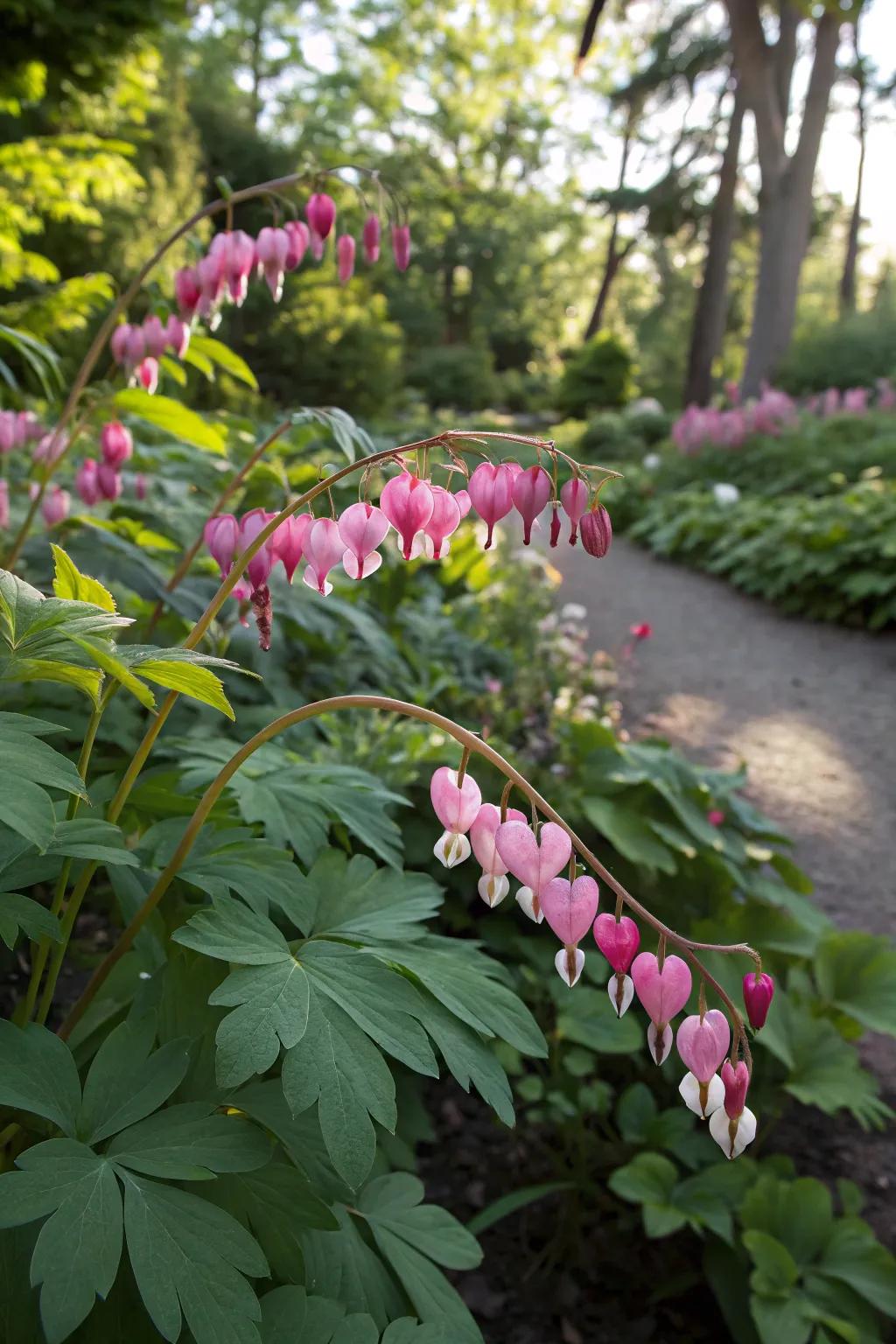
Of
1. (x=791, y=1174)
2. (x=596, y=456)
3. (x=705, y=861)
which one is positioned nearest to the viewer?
(x=791, y=1174)

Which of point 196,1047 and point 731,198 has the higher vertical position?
point 731,198

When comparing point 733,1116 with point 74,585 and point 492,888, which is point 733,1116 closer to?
point 492,888

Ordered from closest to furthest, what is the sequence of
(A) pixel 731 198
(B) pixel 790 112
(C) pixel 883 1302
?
(C) pixel 883 1302 < (B) pixel 790 112 < (A) pixel 731 198

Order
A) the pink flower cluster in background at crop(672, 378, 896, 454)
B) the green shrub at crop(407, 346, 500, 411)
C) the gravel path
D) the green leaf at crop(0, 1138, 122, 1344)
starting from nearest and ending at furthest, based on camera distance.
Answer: the green leaf at crop(0, 1138, 122, 1344) < the gravel path < the pink flower cluster in background at crop(672, 378, 896, 454) < the green shrub at crop(407, 346, 500, 411)

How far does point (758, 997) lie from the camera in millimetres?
954

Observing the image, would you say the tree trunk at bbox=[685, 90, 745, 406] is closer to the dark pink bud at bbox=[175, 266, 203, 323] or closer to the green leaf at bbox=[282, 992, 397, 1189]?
the dark pink bud at bbox=[175, 266, 203, 323]

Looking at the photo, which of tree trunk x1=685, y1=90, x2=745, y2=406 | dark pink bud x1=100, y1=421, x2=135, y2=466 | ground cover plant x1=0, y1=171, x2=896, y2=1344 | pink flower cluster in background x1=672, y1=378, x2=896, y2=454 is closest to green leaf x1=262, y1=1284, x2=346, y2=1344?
ground cover plant x1=0, y1=171, x2=896, y2=1344

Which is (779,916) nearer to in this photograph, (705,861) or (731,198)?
(705,861)

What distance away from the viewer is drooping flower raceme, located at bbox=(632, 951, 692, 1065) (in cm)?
96

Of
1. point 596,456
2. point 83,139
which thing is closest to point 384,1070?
point 83,139

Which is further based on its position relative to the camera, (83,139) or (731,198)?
(731,198)

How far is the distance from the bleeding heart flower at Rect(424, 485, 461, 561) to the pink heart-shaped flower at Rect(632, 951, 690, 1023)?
0.51 meters

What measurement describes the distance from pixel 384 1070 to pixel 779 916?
6.33 feet

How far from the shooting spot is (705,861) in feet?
9.11
